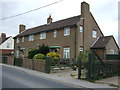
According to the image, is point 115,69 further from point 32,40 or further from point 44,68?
point 32,40

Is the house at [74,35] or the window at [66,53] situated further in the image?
the window at [66,53]

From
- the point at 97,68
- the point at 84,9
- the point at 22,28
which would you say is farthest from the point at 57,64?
the point at 22,28

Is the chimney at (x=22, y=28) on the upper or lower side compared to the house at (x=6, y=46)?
upper

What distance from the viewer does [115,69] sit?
13586 millimetres

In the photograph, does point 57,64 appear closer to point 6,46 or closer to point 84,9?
point 84,9

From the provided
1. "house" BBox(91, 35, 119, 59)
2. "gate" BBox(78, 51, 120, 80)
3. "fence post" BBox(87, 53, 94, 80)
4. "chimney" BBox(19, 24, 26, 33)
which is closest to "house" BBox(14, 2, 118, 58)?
"house" BBox(91, 35, 119, 59)

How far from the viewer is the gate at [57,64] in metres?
15.1

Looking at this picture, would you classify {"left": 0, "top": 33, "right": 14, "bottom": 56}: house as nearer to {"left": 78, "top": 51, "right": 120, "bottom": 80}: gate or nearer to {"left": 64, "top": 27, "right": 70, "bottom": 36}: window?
{"left": 64, "top": 27, "right": 70, "bottom": 36}: window

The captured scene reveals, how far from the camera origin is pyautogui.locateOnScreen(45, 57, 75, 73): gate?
15.1m

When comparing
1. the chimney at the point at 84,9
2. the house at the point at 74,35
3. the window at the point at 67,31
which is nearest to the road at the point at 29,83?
the house at the point at 74,35

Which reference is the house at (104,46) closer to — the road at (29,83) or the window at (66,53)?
the window at (66,53)

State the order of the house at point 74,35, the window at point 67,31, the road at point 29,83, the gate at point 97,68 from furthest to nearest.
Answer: the window at point 67,31 → the house at point 74,35 → the gate at point 97,68 → the road at point 29,83

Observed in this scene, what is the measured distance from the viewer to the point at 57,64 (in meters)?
16.0

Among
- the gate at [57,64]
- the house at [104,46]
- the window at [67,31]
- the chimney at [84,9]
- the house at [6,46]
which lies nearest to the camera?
the gate at [57,64]
